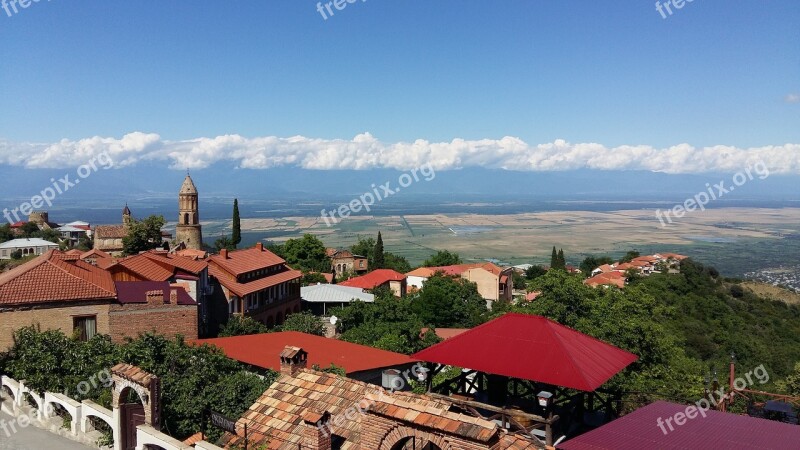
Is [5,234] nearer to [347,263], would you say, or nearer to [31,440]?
[347,263]

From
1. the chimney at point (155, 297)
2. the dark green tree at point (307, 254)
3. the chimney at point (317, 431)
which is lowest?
the dark green tree at point (307, 254)

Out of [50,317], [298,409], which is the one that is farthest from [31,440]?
[50,317]

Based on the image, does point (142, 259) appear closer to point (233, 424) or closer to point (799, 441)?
point (233, 424)

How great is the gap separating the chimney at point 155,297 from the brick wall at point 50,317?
1.54 meters

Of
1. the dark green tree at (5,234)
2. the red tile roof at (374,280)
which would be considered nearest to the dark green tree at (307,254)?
the red tile roof at (374,280)

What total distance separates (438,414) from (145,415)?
6284mm

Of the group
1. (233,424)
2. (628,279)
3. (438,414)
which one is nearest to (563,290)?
(233,424)

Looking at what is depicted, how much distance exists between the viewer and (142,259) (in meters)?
27.6

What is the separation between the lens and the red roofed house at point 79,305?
19172mm

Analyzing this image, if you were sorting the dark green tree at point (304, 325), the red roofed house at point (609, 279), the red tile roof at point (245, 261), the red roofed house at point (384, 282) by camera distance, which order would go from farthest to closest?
1. the red roofed house at point (609, 279)
2. the red roofed house at point (384, 282)
3. the red tile roof at point (245, 261)
4. the dark green tree at point (304, 325)

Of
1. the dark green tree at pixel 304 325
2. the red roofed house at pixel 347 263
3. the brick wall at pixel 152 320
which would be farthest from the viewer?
the red roofed house at pixel 347 263

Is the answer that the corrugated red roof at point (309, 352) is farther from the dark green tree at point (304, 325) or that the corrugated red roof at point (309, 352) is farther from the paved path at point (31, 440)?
the dark green tree at point (304, 325)

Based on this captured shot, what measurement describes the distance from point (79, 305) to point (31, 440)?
949 cm

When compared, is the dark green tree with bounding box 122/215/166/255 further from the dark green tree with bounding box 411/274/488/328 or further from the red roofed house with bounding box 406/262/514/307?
the red roofed house with bounding box 406/262/514/307
